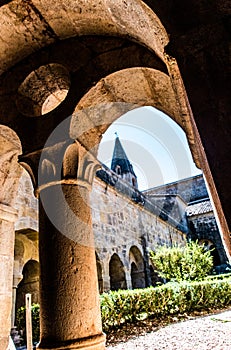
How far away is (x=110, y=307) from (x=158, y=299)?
5.13 ft

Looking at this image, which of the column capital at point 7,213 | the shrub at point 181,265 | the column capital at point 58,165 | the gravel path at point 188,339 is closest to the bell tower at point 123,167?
the shrub at point 181,265

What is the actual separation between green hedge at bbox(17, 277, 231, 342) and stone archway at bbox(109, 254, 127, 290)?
2.20 meters

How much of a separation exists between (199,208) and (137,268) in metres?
13.0

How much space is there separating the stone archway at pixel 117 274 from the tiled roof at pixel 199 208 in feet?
45.0

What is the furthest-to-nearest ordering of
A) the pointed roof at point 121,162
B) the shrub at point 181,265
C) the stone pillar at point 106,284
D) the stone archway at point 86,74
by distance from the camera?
the pointed roof at point 121,162
the shrub at point 181,265
the stone pillar at point 106,284
the stone archway at point 86,74

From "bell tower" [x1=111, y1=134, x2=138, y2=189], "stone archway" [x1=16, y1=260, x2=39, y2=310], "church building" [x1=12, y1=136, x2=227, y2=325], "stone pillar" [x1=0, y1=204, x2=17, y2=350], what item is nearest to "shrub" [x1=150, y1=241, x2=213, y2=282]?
"church building" [x1=12, y1=136, x2=227, y2=325]

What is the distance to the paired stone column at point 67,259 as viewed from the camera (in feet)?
5.86

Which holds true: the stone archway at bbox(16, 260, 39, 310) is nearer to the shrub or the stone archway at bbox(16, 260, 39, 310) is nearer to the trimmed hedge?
the trimmed hedge

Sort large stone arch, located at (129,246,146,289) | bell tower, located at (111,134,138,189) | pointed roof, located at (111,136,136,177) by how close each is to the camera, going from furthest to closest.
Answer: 1. pointed roof, located at (111,136,136,177)
2. bell tower, located at (111,134,138,189)
3. large stone arch, located at (129,246,146,289)

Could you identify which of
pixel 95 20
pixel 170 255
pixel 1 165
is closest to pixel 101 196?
pixel 170 255

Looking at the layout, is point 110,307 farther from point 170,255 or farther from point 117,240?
point 170,255

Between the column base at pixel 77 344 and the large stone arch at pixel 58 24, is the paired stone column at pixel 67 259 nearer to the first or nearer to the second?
the column base at pixel 77 344

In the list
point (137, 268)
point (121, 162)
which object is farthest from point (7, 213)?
point (121, 162)

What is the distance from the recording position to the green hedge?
5.84 metres
